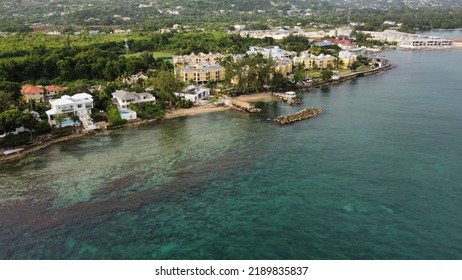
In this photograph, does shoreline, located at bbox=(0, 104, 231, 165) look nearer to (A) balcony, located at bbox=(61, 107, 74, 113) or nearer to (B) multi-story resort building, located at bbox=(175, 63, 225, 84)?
(A) balcony, located at bbox=(61, 107, 74, 113)

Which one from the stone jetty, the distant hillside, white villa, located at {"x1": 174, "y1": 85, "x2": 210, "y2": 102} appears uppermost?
the distant hillside

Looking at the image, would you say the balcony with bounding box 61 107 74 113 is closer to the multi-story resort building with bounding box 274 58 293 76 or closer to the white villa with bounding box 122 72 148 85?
the white villa with bounding box 122 72 148 85

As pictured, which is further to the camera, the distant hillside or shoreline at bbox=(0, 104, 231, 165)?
the distant hillside

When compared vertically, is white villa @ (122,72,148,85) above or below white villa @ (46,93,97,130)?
above

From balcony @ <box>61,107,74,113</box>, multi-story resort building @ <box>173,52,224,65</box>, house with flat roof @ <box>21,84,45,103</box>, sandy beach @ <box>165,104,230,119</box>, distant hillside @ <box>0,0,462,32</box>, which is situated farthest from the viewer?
distant hillside @ <box>0,0,462,32</box>

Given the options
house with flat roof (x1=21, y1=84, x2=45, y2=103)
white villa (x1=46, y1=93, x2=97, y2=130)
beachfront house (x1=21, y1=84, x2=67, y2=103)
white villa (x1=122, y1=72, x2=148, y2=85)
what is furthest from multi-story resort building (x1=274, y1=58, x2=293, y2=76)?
house with flat roof (x1=21, y1=84, x2=45, y2=103)

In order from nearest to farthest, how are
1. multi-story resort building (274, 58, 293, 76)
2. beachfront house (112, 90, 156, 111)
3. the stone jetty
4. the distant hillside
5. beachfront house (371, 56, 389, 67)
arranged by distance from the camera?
beachfront house (112, 90, 156, 111) → the stone jetty → multi-story resort building (274, 58, 293, 76) → beachfront house (371, 56, 389, 67) → the distant hillside

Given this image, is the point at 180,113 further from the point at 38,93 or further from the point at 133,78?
the point at 38,93
